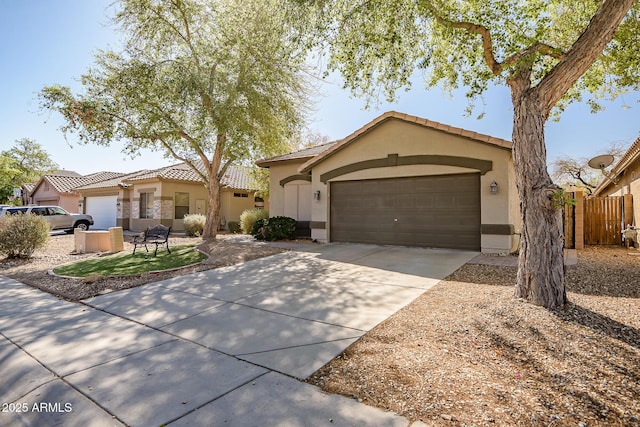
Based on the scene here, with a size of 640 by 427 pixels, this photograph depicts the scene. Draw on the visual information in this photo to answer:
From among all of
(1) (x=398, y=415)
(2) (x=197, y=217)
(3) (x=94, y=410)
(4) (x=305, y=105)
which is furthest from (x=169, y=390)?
(2) (x=197, y=217)

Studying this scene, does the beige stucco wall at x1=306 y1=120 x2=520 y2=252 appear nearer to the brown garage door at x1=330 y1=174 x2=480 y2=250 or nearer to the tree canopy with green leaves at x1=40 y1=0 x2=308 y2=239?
the brown garage door at x1=330 y1=174 x2=480 y2=250

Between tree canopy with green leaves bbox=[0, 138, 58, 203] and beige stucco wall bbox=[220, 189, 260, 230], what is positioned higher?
tree canopy with green leaves bbox=[0, 138, 58, 203]

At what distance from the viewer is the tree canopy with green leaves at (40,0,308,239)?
12266mm

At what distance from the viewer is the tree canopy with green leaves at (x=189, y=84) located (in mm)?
12266

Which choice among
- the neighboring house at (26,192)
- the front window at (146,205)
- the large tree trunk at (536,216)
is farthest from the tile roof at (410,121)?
the neighboring house at (26,192)

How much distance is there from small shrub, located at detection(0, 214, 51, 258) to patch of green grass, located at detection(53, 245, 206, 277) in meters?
2.37

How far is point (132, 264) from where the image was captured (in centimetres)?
984

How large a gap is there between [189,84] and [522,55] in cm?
1036

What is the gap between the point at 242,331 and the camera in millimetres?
4523

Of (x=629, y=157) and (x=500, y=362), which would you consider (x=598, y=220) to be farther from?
(x=500, y=362)

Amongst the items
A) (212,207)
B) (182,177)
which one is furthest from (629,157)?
(182,177)

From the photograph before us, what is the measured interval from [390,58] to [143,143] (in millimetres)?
10883

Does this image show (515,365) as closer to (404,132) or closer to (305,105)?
(404,132)

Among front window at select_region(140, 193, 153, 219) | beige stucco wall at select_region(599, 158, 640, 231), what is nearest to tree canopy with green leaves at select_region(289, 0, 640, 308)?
beige stucco wall at select_region(599, 158, 640, 231)
